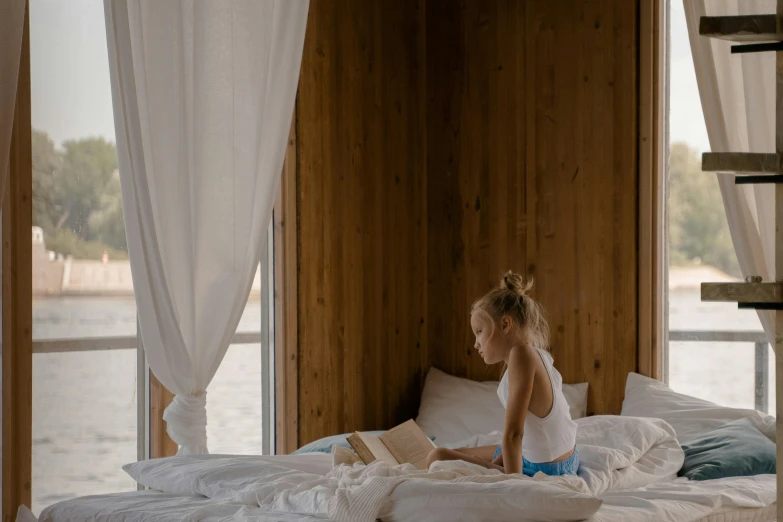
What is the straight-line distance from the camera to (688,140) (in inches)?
157

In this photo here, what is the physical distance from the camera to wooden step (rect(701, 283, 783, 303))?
1735 millimetres

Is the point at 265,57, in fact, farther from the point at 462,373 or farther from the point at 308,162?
the point at 462,373

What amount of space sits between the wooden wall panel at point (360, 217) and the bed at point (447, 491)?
3.72 ft

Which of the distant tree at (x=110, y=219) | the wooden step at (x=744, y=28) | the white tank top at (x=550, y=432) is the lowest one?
the white tank top at (x=550, y=432)

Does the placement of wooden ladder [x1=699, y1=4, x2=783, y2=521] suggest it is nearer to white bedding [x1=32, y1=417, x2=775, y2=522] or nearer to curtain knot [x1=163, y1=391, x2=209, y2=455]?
white bedding [x1=32, y1=417, x2=775, y2=522]

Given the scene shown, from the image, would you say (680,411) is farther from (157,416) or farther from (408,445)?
(157,416)

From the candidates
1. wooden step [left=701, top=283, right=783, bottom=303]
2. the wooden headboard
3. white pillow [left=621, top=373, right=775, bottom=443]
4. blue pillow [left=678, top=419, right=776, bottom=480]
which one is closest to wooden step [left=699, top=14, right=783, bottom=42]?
wooden step [left=701, top=283, right=783, bottom=303]

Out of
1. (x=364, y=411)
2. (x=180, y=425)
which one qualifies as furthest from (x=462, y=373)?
(x=180, y=425)

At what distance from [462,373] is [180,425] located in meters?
1.75

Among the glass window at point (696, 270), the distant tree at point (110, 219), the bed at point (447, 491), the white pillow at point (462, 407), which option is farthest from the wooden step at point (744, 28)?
the white pillow at point (462, 407)

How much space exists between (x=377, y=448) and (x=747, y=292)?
1.29 meters

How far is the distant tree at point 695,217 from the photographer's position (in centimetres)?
391

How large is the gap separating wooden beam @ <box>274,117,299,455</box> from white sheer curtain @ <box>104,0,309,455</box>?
0.65 metres

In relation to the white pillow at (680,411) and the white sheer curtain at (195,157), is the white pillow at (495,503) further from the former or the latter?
the white pillow at (680,411)
